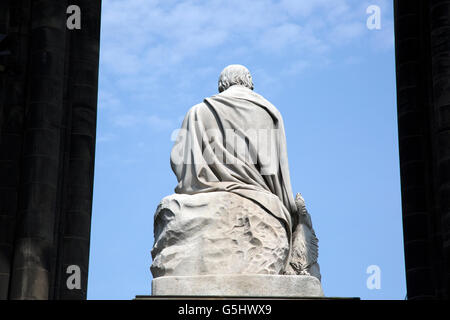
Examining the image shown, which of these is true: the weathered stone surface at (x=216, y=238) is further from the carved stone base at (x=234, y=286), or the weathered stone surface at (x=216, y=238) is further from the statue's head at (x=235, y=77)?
the statue's head at (x=235, y=77)

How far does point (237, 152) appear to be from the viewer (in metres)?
11.3

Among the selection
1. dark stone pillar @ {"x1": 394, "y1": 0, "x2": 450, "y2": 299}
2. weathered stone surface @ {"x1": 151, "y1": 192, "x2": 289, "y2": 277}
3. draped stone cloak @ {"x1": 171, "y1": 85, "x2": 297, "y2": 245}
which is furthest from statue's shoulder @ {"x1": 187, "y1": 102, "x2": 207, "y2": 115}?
dark stone pillar @ {"x1": 394, "y1": 0, "x2": 450, "y2": 299}

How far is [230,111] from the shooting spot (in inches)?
457

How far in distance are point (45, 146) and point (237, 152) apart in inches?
492

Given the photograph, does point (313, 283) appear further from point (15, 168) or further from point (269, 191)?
point (15, 168)

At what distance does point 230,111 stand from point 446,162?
1143cm

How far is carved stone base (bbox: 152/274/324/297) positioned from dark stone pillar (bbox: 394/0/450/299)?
1166 cm

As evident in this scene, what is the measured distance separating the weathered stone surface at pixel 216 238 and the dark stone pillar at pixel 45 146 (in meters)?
11.7

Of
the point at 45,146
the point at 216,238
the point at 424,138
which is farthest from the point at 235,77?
the point at 424,138

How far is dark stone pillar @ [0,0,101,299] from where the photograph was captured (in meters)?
22.5

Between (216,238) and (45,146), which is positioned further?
(45,146)

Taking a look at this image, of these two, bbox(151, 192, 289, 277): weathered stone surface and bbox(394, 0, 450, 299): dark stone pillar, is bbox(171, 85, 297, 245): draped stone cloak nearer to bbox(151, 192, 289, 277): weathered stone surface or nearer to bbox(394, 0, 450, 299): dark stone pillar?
bbox(151, 192, 289, 277): weathered stone surface

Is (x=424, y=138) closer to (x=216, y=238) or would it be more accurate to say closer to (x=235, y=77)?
(x=235, y=77)
